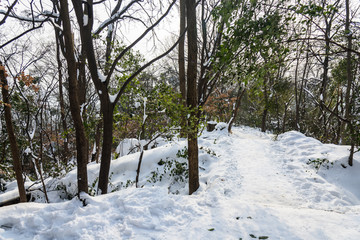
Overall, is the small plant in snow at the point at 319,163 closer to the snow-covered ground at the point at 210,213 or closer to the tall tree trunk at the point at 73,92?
the snow-covered ground at the point at 210,213

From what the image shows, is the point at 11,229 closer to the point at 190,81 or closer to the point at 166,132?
the point at 166,132

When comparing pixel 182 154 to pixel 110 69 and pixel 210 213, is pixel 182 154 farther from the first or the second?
pixel 110 69

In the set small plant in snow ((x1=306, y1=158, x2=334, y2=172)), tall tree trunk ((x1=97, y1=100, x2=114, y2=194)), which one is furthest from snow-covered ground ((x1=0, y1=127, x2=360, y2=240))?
tall tree trunk ((x1=97, y1=100, x2=114, y2=194))

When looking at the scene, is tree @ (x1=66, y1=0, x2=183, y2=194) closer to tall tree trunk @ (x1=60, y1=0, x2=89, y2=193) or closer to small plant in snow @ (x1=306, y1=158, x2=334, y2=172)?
tall tree trunk @ (x1=60, y1=0, x2=89, y2=193)

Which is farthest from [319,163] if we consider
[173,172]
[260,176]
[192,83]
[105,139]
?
[105,139]

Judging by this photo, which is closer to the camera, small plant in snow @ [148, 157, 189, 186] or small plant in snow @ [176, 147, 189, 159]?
small plant in snow @ [148, 157, 189, 186]

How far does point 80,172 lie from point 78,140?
698mm

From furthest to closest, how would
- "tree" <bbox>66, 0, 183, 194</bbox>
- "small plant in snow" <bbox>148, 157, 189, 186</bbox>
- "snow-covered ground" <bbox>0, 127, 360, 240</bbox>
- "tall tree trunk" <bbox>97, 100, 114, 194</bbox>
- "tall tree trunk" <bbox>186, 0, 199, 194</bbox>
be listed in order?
"small plant in snow" <bbox>148, 157, 189, 186</bbox>
"tall tree trunk" <bbox>186, 0, 199, 194</bbox>
"tall tree trunk" <bbox>97, 100, 114, 194</bbox>
"tree" <bbox>66, 0, 183, 194</bbox>
"snow-covered ground" <bbox>0, 127, 360, 240</bbox>

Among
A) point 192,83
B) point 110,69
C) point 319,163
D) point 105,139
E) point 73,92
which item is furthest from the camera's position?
point 319,163

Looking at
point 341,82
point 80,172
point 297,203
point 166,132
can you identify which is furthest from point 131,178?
point 341,82

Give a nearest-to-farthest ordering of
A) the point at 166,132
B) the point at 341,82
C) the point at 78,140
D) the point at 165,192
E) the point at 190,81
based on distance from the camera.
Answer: the point at 165,192, the point at 78,140, the point at 190,81, the point at 166,132, the point at 341,82

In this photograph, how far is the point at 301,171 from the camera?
274 inches

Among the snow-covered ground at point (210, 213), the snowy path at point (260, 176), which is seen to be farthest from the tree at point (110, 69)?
the snowy path at point (260, 176)

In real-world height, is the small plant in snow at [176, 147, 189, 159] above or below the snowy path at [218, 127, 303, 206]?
above
